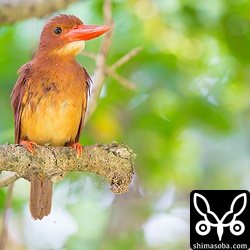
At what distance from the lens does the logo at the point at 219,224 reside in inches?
176

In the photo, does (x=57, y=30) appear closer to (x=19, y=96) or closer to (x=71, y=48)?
(x=71, y=48)

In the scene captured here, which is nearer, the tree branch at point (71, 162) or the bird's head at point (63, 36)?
the tree branch at point (71, 162)

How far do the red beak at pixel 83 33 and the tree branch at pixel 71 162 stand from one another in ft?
2.20

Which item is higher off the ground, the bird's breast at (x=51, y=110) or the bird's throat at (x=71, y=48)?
the bird's throat at (x=71, y=48)

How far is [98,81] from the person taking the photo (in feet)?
13.8

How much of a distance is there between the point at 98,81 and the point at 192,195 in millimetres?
1197

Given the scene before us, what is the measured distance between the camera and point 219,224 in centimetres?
446

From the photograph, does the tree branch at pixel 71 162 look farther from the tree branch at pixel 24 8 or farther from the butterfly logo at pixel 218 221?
the butterfly logo at pixel 218 221

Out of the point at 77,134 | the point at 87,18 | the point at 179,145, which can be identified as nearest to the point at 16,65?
the point at 87,18

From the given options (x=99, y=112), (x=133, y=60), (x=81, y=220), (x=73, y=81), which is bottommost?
(x=81, y=220)

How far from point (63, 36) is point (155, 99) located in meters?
1.35

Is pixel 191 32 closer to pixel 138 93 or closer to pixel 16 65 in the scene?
pixel 138 93

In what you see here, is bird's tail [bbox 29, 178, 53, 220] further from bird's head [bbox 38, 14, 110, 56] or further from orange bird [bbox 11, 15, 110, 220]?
bird's head [bbox 38, 14, 110, 56]

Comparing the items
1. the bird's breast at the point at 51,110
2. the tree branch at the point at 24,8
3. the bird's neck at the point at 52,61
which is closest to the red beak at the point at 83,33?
the bird's neck at the point at 52,61
